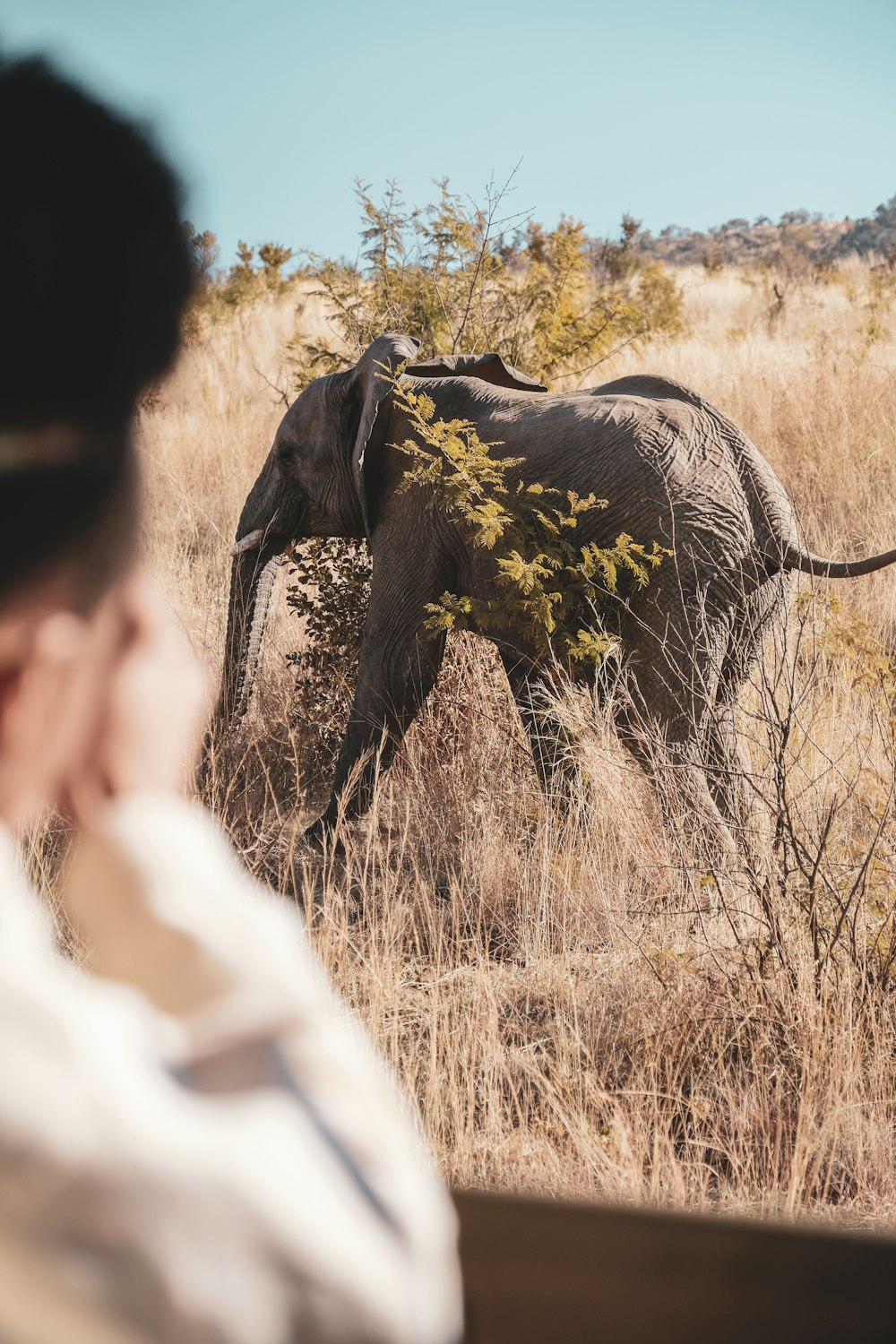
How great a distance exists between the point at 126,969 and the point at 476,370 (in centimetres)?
460

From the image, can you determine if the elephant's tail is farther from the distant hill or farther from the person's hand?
the distant hill

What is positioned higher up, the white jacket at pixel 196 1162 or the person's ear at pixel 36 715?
the person's ear at pixel 36 715

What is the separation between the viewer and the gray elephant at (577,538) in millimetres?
3873

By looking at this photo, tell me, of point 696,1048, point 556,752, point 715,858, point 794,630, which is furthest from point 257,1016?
point 794,630

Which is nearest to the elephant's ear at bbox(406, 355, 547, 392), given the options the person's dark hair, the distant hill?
the person's dark hair

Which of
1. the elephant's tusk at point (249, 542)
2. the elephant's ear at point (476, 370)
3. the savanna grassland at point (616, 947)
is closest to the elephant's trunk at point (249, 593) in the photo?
the elephant's tusk at point (249, 542)

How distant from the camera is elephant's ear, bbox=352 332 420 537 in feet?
15.2

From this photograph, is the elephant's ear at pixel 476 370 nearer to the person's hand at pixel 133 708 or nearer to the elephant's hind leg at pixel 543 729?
the elephant's hind leg at pixel 543 729

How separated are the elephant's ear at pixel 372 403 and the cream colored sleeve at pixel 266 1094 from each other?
13.6 ft

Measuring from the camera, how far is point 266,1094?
0.47m

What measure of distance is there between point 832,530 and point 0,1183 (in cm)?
786

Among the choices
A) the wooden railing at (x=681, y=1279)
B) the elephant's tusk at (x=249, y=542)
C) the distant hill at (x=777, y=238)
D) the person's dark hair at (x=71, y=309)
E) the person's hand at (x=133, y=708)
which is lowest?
the wooden railing at (x=681, y=1279)

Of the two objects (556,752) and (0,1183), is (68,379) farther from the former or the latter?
(556,752)

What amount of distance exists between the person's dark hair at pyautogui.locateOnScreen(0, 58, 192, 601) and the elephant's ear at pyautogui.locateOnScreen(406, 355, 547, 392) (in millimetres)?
4271
